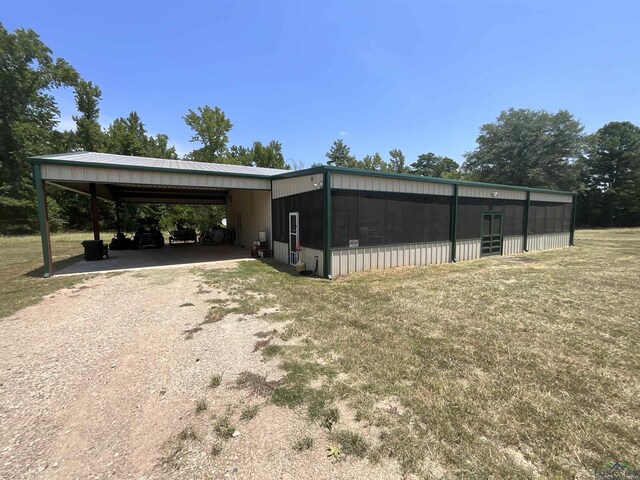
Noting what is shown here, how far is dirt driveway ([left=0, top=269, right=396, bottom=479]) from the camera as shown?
2.02m

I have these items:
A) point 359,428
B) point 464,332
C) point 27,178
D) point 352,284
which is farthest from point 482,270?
point 27,178

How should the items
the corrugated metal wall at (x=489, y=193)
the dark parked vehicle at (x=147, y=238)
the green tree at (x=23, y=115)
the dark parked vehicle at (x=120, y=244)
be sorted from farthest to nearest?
the green tree at (x=23, y=115)
the dark parked vehicle at (x=147, y=238)
the dark parked vehicle at (x=120, y=244)
the corrugated metal wall at (x=489, y=193)

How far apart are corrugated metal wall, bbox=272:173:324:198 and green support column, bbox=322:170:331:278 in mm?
246

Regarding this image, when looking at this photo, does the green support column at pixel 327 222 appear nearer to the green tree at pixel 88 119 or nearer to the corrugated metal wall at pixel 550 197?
the corrugated metal wall at pixel 550 197

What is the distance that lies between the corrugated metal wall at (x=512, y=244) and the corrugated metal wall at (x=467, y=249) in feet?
6.65

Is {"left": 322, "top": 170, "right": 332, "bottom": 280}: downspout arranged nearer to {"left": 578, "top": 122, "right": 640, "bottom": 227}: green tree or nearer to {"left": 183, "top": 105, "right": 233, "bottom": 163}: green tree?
{"left": 183, "top": 105, "right": 233, "bottom": 163}: green tree

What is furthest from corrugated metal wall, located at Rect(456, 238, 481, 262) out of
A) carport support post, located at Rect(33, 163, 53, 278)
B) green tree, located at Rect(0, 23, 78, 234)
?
green tree, located at Rect(0, 23, 78, 234)

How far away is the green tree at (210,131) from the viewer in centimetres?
3291

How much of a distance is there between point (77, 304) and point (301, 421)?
19.9ft

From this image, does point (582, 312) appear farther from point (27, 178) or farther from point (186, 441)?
point (27, 178)

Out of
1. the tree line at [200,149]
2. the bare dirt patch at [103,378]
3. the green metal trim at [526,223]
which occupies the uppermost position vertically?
the tree line at [200,149]

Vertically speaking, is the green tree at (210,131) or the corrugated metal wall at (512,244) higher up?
the green tree at (210,131)

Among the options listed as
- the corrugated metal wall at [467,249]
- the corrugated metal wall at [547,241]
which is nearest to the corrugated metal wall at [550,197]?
the corrugated metal wall at [547,241]

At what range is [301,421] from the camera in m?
2.45
